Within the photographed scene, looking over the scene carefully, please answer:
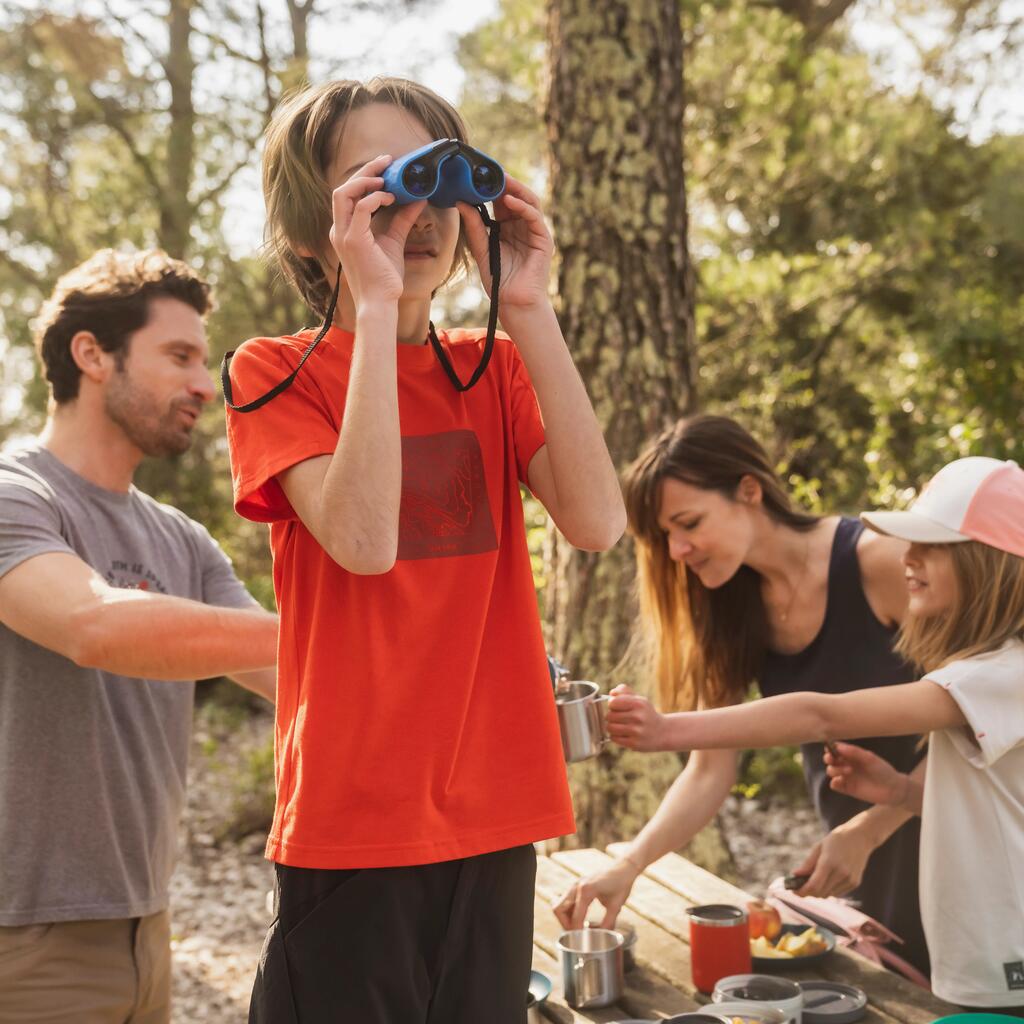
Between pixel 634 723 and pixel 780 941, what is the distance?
632 mm

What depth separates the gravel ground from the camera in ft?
15.5

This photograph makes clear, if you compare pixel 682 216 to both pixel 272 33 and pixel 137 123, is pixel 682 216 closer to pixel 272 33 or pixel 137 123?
pixel 272 33

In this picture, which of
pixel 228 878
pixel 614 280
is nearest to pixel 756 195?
pixel 614 280

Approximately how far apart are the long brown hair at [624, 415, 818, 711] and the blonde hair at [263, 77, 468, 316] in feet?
4.79

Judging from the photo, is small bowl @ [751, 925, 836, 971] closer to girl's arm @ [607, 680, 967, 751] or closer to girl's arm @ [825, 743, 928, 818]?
girl's arm @ [825, 743, 928, 818]

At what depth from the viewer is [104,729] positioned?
249cm

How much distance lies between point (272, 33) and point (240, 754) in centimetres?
548

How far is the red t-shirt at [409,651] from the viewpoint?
1.54 m

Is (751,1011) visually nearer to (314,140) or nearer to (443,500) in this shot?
(443,500)

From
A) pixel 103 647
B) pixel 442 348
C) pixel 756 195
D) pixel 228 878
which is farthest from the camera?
pixel 756 195

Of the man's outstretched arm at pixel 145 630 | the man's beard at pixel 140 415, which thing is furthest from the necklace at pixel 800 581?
the man's beard at pixel 140 415

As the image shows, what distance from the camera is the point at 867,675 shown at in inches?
116

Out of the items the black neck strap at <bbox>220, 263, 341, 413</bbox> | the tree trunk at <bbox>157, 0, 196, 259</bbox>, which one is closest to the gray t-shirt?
the black neck strap at <bbox>220, 263, 341, 413</bbox>

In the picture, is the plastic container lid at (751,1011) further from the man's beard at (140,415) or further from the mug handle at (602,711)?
the man's beard at (140,415)
